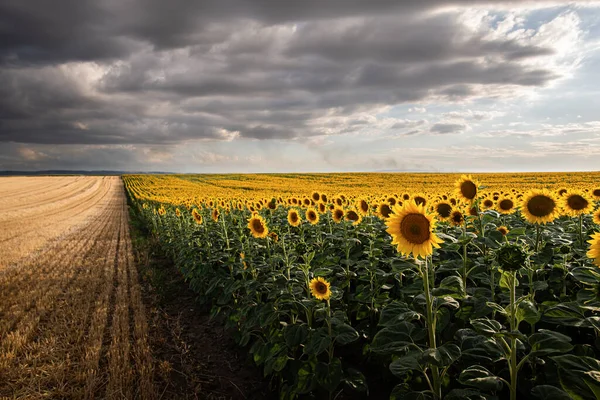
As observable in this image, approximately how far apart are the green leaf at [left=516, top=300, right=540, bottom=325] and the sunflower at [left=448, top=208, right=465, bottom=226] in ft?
7.15

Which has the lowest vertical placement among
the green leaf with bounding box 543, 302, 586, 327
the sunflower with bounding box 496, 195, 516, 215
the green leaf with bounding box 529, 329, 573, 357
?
the green leaf with bounding box 529, 329, 573, 357

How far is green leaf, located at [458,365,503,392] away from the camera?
2.43 m

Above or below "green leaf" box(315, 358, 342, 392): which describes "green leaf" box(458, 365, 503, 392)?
above

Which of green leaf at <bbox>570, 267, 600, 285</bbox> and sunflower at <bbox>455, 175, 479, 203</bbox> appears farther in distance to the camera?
sunflower at <bbox>455, 175, 479, 203</bbox>

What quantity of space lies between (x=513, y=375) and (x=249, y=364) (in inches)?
150

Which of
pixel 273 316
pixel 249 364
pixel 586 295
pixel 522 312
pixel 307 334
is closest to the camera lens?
pixel 522 312

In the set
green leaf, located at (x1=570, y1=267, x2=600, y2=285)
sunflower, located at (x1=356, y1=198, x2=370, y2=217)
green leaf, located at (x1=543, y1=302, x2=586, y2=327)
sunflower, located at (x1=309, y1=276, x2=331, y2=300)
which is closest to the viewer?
green leaf, located at (x1=543, y1=302, x2=586, y2=327)

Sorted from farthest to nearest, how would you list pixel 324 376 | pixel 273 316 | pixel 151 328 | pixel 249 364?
pixel 151 328
pixel 249 364
pixel 273 316
pixel 324 376

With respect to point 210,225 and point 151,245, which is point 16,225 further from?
point 210,225

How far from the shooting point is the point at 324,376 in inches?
149

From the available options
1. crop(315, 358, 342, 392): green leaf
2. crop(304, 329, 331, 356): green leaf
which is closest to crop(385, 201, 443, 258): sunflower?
crop(304, 329, 331, 356): green leaf

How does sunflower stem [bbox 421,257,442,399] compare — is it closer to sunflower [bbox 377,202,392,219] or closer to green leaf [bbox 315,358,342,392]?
green leaf [bbox 315,358,342,392]

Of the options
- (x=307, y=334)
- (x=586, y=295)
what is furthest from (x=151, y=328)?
(x=586, y=295)

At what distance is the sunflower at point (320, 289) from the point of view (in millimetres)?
4012
